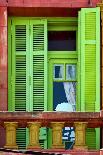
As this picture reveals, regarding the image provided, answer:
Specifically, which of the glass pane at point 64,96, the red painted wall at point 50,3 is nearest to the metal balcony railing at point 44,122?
the glass pane at point 64,96

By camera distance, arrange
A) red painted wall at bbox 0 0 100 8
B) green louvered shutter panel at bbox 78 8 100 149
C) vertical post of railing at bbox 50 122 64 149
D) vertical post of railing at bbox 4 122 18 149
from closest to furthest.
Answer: vertical post of railing at bbox 50 122 64 149, vertical post of railing at bbox 4 122 18 149, green louvered shutter panel at bbox 78 8 100 149, red painted wall at bbox 0 0 100 8

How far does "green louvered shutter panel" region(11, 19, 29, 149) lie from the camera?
16.4 meters

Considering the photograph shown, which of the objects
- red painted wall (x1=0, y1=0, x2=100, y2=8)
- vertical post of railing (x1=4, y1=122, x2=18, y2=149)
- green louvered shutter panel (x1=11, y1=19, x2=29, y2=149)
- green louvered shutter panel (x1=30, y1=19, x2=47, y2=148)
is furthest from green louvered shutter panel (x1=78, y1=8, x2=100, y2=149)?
vertical post of railing (x1=4, y1=122, x2=18, y2=149)

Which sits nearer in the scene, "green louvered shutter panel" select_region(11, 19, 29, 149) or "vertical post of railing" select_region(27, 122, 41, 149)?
"vertical post of railing" select_region(27, 122, 41, 149)

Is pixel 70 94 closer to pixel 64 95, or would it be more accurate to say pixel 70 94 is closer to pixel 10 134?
pixel 64 95

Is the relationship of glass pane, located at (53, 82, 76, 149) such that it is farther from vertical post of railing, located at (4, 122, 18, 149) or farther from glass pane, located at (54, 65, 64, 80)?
vertical post of railing, located at (4, 122, 18, 149)

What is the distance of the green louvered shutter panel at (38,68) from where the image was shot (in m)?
16.4

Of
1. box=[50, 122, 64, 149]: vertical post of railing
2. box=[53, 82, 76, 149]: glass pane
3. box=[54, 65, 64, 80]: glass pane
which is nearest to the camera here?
box=[50, 122, 64, 149]: vertical post of railing

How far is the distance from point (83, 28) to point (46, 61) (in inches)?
50.6

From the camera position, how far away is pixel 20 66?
648 inches

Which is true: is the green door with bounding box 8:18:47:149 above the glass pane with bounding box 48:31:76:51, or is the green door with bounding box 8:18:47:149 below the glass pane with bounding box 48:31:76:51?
below

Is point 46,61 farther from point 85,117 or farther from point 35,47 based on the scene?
point 85,117

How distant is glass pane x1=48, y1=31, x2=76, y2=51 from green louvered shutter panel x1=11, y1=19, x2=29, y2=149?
0.66 metres

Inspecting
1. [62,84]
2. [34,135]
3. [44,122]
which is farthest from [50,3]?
[34,135]
